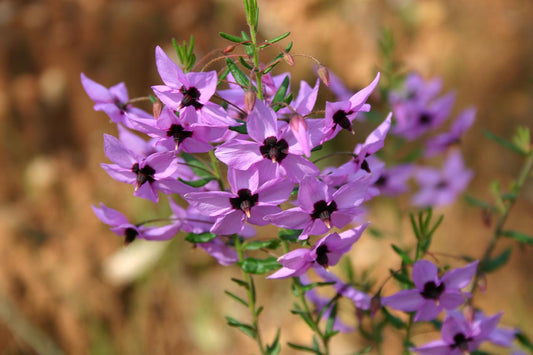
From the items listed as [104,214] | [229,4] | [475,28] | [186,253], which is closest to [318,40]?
[229,4]

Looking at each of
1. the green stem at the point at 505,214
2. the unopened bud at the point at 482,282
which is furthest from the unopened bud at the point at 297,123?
the green stem at the point at 505,214

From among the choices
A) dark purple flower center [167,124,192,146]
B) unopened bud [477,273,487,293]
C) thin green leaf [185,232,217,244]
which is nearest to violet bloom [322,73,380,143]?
dark purple flower center [167,124,192,146]

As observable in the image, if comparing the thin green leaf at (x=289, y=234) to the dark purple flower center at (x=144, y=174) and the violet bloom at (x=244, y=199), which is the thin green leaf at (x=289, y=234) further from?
the dark purple flower center at (x=144, y=174)

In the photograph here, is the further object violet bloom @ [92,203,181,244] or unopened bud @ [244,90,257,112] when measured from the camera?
violet bloom @ [92,203,181,244]

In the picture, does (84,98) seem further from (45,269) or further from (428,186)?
(428,186)

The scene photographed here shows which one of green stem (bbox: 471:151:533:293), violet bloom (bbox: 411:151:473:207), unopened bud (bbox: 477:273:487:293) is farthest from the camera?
violet bloom (bbox: 411:151:473:207)

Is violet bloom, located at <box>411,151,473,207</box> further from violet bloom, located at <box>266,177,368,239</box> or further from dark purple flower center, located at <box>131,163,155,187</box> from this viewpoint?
dark purple flower center, located at <box>131,163,155,187</box>
